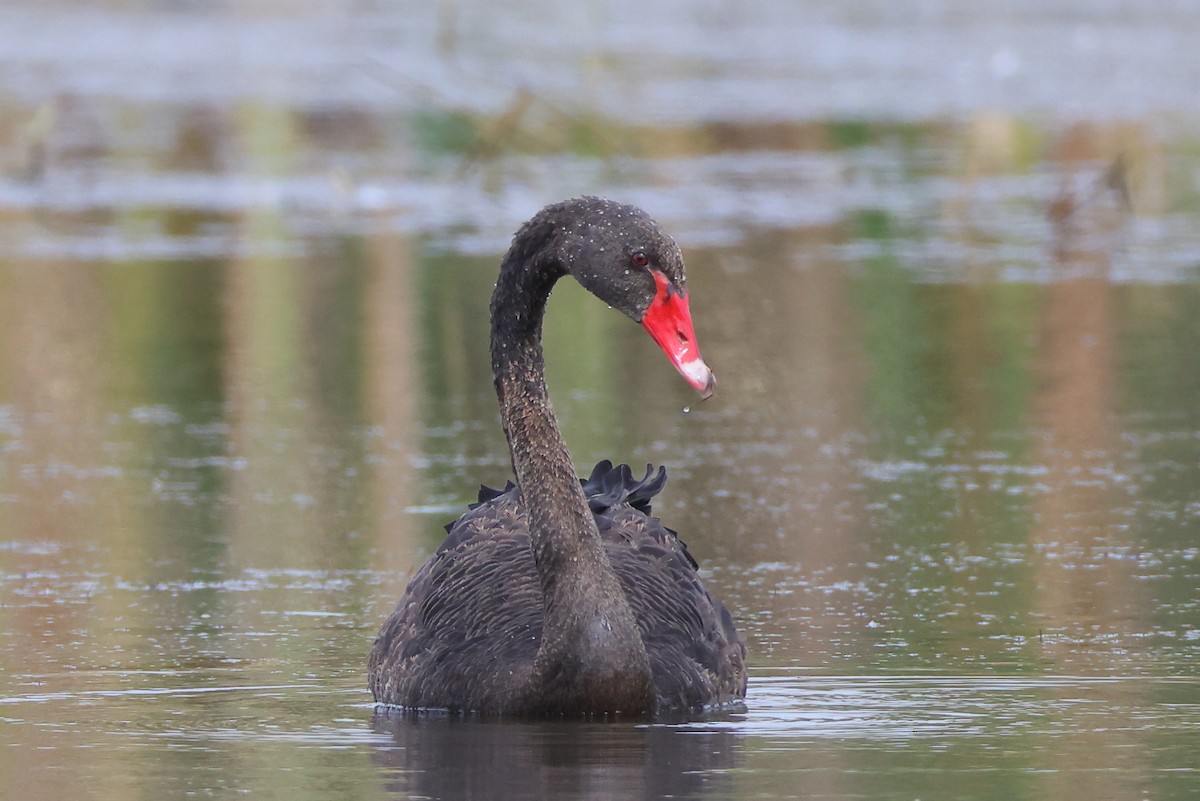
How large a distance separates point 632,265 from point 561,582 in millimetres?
759

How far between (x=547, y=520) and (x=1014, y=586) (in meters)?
2.01

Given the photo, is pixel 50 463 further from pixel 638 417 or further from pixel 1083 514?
pixel 1083 514

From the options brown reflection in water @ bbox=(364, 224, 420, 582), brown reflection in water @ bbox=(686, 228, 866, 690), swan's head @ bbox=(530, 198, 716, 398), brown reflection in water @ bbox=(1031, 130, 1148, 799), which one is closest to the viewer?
brown reflection in water @ bbox=(1031, 130, 1148, 799)

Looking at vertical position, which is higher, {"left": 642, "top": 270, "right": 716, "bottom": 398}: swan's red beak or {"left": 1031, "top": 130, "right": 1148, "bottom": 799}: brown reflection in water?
{"left": 642, "top": 270, "right": 716, "bottom": 398}: swan's red beak

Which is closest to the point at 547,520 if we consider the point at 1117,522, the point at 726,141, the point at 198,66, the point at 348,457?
the point at 1117,522

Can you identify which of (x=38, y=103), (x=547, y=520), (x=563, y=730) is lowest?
(x=563, y=730)

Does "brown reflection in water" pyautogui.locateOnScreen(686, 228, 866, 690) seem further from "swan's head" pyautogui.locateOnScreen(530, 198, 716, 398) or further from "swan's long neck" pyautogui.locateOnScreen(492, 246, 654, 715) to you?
"swan's head" pyautogui.locateOnScreen(530, 198, 716, 398)

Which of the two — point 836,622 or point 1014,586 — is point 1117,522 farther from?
point 836,622

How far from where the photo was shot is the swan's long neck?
19.8 feet

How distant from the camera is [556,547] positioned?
6.21 meters

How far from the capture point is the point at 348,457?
1002cm

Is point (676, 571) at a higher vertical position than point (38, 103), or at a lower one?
lower

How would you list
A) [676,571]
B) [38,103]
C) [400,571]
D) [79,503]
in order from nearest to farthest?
[676,571], [400,571], [79,503], [38,103]

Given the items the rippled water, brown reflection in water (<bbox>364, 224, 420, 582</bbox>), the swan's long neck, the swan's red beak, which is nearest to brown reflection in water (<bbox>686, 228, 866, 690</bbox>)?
the rippled water
